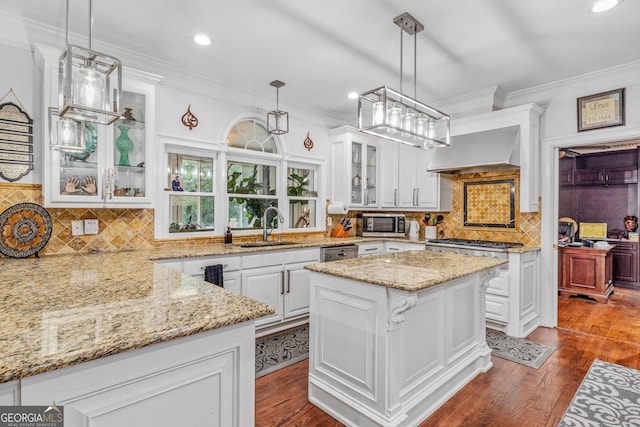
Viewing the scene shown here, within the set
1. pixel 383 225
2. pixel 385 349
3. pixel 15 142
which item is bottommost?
pixel 385 349

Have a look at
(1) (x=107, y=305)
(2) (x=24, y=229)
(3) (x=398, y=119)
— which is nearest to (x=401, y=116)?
(3) (x=398, y=119)

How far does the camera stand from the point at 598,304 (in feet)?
15.6

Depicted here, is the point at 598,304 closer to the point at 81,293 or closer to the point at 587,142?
the point at 587,142

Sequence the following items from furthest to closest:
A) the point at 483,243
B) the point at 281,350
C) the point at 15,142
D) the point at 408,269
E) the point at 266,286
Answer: the point at 483,243 → the point at 266,286 → the point at 281,350 → the point at 15,142 → the point at 408,269

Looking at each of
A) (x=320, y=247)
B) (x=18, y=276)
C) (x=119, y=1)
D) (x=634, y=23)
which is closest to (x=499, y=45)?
(x=634, y=23)

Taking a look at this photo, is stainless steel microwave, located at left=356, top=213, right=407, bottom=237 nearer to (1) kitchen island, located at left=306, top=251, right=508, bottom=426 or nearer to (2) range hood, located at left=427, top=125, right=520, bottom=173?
(2) range hood, located at left=427, top=125, right=520, bottom=173

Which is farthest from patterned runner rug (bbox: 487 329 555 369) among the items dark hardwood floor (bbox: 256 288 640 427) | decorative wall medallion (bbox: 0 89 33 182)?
decorative wall medallion (bbox: 0 89 33 182)

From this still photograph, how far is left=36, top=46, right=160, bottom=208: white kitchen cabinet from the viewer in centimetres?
247

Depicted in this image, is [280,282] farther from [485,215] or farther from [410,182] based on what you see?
[485,215]

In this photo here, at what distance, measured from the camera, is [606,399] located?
2275mm

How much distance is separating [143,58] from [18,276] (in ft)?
7.13

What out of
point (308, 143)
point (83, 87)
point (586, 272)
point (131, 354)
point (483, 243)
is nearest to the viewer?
point (131, 354)

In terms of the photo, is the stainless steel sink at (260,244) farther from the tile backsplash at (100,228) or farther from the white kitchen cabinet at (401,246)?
the white kitchen cabinet at (401,246)

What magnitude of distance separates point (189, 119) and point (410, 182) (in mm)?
2935
